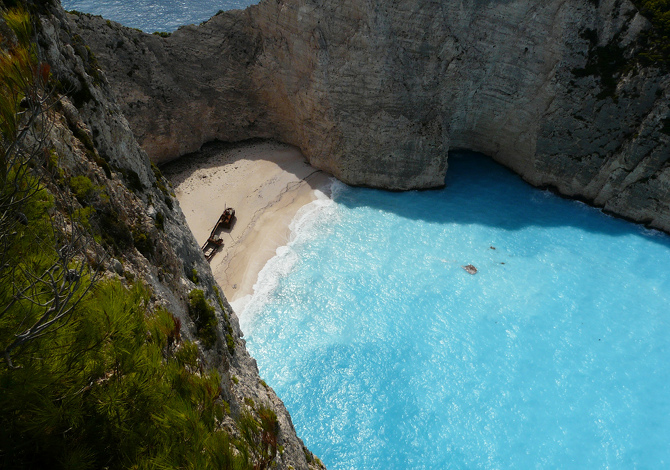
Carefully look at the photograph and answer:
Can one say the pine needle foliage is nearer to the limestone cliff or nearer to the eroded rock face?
the limestone cliff

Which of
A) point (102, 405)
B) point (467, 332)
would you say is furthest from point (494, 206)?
point (102, 405)

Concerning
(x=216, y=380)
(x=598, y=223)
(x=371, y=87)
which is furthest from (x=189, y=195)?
(x=598, y=223)

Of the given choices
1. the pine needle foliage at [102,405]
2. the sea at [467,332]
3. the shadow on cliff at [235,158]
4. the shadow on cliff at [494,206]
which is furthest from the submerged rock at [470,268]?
the pine needle foliage at [102,405]

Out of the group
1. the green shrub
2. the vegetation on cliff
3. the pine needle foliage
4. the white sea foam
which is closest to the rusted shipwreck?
the white sea foam

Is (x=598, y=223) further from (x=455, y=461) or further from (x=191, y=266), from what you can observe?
(x=191, y=266)

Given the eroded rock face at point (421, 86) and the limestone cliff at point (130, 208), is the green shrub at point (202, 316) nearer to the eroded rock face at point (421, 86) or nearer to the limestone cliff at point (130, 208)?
the limestone cliff at point (130, 208)

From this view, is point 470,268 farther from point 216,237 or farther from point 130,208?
point 130,208
